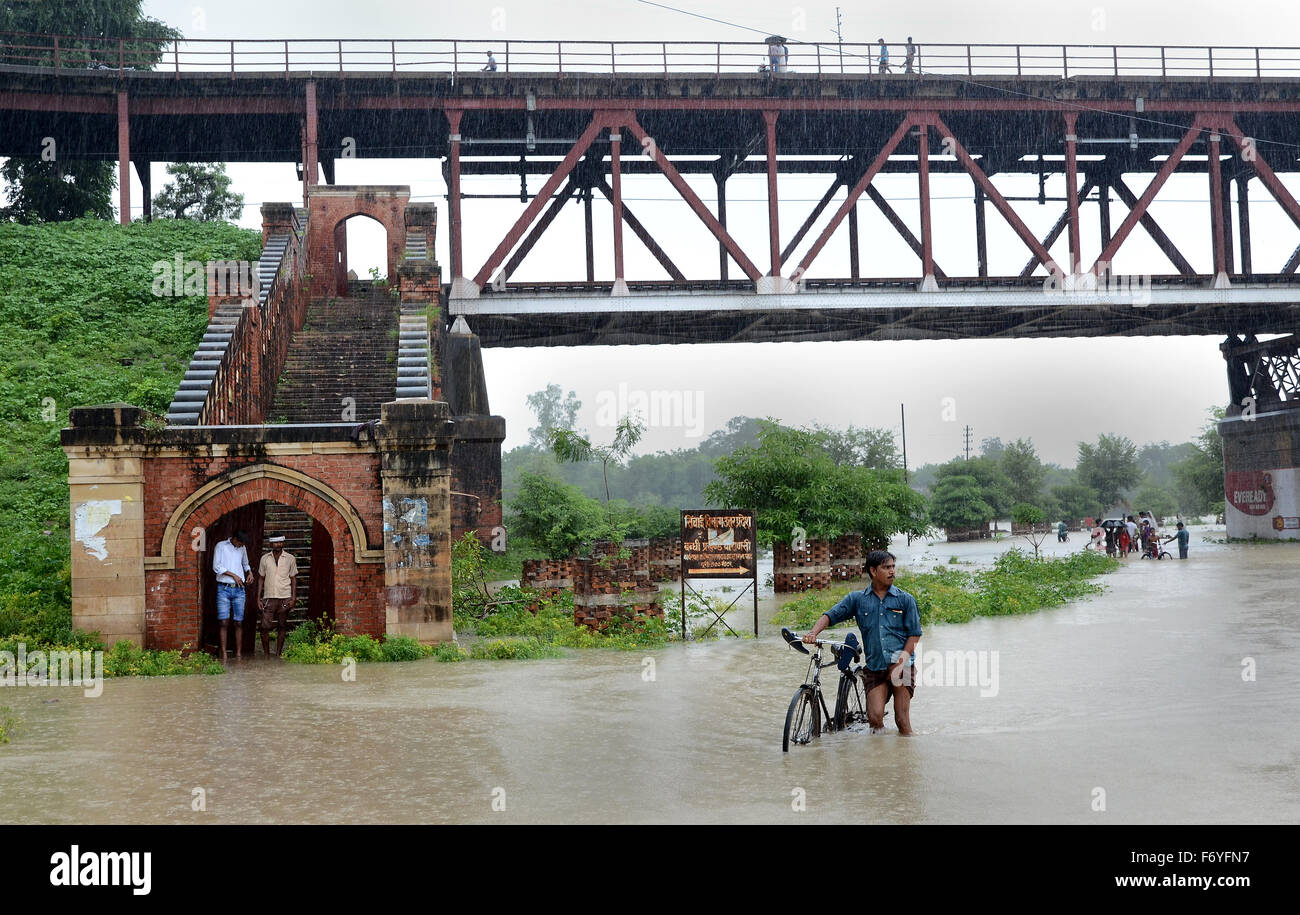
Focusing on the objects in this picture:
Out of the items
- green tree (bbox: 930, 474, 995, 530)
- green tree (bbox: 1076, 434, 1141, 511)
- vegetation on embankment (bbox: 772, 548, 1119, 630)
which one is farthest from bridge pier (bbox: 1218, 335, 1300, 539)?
green tree (bbox: 1076, 434, 1141, 511)

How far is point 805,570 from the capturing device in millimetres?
25188

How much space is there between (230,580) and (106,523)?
157 cm

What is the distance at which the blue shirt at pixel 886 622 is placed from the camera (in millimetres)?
9258

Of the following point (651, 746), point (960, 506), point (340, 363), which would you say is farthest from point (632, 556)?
point (960, 506)

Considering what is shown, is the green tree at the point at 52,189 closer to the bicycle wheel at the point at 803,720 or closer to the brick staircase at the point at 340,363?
the brick staircase at the point at 340,363

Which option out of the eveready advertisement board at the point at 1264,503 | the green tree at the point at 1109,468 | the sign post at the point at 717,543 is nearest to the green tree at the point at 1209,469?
the green tree at the point at 1109,468

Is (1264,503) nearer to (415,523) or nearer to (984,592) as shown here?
(984,592)

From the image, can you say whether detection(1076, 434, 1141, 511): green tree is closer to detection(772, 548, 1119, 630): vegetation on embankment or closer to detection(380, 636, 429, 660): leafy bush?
detection(772, 548, 1119, 630): vegetation on embankment

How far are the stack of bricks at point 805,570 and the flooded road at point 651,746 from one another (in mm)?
10262

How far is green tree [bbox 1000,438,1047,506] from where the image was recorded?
292 ft

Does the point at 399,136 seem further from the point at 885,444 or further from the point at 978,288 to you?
the point at 885,444

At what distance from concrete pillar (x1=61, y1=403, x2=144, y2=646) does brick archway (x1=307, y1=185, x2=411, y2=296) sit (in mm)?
13164
